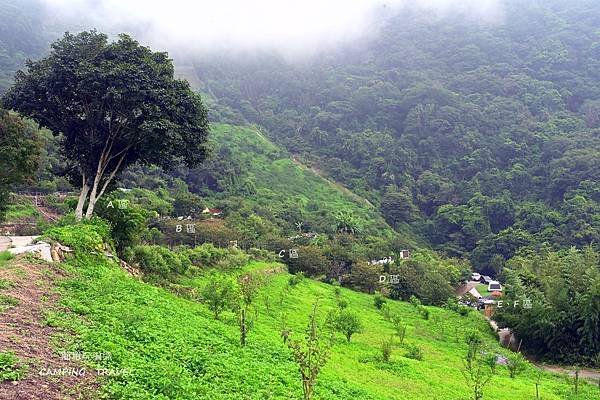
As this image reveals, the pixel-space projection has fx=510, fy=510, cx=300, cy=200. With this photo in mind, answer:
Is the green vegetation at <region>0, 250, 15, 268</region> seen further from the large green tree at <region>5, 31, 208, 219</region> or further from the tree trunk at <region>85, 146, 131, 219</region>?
the large green tree at <region>5, 31, 208, 219</region>

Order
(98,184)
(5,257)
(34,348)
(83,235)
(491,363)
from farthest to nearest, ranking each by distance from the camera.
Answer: (491,363)
(98,184)
(83,235)
(5,257)
(34,348)

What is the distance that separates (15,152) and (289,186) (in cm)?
7971

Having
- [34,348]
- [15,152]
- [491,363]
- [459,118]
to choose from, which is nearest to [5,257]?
[34,348]

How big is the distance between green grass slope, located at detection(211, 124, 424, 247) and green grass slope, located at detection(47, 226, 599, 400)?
52065 mm

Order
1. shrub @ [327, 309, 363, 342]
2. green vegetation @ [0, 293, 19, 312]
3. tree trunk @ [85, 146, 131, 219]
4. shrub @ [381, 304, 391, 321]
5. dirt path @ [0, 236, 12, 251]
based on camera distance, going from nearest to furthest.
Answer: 1. green vegetation @ [0, 293, 19, 312]
2. dirt path @ [0, 236, 12, 251]
3. tree trunk @ [85, 146, 131, 219]
4. shrub @ [327, 309, 363, 342]
5. shrub @ [381, 304, 391, 321]

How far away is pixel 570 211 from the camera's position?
8131 centimetres

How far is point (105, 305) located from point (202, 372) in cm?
367

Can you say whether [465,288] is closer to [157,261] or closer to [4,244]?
[157,261]

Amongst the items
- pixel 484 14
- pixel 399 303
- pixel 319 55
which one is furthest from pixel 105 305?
pixel 484 14

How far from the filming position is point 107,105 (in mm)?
21734

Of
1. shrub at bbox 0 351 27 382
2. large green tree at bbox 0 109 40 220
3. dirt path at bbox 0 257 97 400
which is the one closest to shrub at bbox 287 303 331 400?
dirt path at bbox 0 257 97 400

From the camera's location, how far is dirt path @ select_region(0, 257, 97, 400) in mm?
8023

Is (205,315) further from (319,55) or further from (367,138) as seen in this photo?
(319,55)

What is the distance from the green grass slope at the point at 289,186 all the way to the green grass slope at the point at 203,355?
52.1 meters
